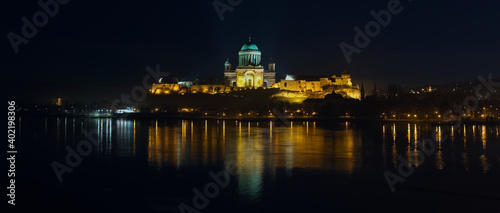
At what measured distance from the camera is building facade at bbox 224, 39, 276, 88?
72.4 meters

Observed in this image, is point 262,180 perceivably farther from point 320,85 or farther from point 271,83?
point 271,83

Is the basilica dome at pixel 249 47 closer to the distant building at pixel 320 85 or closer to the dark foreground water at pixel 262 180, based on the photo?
the distant building at pixel 320 85

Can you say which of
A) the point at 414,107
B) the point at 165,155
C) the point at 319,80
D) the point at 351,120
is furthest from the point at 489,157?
the point at 319,80

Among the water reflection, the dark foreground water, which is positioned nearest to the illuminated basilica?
the water reflection

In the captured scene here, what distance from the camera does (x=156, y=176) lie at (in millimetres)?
15367

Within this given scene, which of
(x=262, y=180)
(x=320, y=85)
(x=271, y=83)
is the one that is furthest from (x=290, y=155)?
(x=271, y=83)

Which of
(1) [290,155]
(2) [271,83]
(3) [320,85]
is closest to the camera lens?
(1) [290,155]

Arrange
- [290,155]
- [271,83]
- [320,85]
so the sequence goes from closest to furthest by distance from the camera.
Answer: [290,155] → [320,85] → [271,83]

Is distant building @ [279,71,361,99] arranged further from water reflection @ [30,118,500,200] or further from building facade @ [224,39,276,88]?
water reflection @ [30,118,500,200]

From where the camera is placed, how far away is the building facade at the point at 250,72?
72.4 meters

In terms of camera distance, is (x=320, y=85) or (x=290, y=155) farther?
(x=320, y=85)

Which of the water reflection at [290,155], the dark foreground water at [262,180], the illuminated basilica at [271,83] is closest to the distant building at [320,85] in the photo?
the illuminated basilica at [271,83]

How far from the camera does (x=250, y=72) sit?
72.3 metres

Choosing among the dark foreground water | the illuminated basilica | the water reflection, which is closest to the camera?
the dark foreground water
